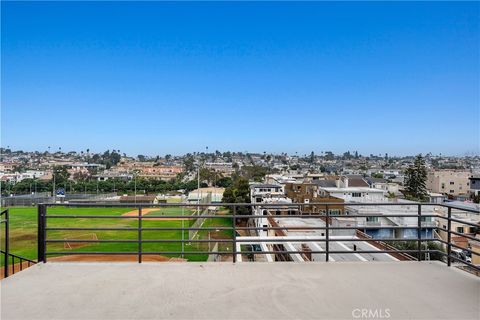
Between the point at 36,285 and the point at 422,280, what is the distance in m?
4.11

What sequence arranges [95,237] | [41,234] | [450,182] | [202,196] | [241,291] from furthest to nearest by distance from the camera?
[450,182], [202,196], [95,237], [41,234], [241,291]

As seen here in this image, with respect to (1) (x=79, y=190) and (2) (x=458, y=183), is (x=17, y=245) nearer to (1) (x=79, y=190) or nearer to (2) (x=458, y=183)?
(1) (x=79, y=190)

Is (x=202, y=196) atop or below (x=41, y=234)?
below

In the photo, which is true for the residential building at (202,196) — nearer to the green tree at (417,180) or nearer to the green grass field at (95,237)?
the green grass field at (95,237)

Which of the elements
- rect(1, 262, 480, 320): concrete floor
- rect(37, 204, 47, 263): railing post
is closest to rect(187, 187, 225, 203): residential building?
rect(37, 204, 47, 263): railing post

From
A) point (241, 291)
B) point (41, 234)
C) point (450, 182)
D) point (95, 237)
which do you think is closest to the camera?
point (241, 291)

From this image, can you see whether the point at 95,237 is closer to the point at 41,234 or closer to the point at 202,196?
the point at 202,196

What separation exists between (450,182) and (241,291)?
5674 centimetres

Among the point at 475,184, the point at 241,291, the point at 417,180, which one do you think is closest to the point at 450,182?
the point at 475,184

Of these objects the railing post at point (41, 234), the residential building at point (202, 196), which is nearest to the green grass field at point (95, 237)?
the residential building at point (202, 196)

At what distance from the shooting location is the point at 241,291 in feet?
11.6

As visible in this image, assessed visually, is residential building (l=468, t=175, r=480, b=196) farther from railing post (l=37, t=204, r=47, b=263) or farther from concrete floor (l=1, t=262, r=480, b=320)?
railing post (l=37, t=204, r=47, b=263)

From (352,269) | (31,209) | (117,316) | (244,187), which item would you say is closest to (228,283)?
(117,316)

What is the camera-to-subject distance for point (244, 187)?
37625mm
